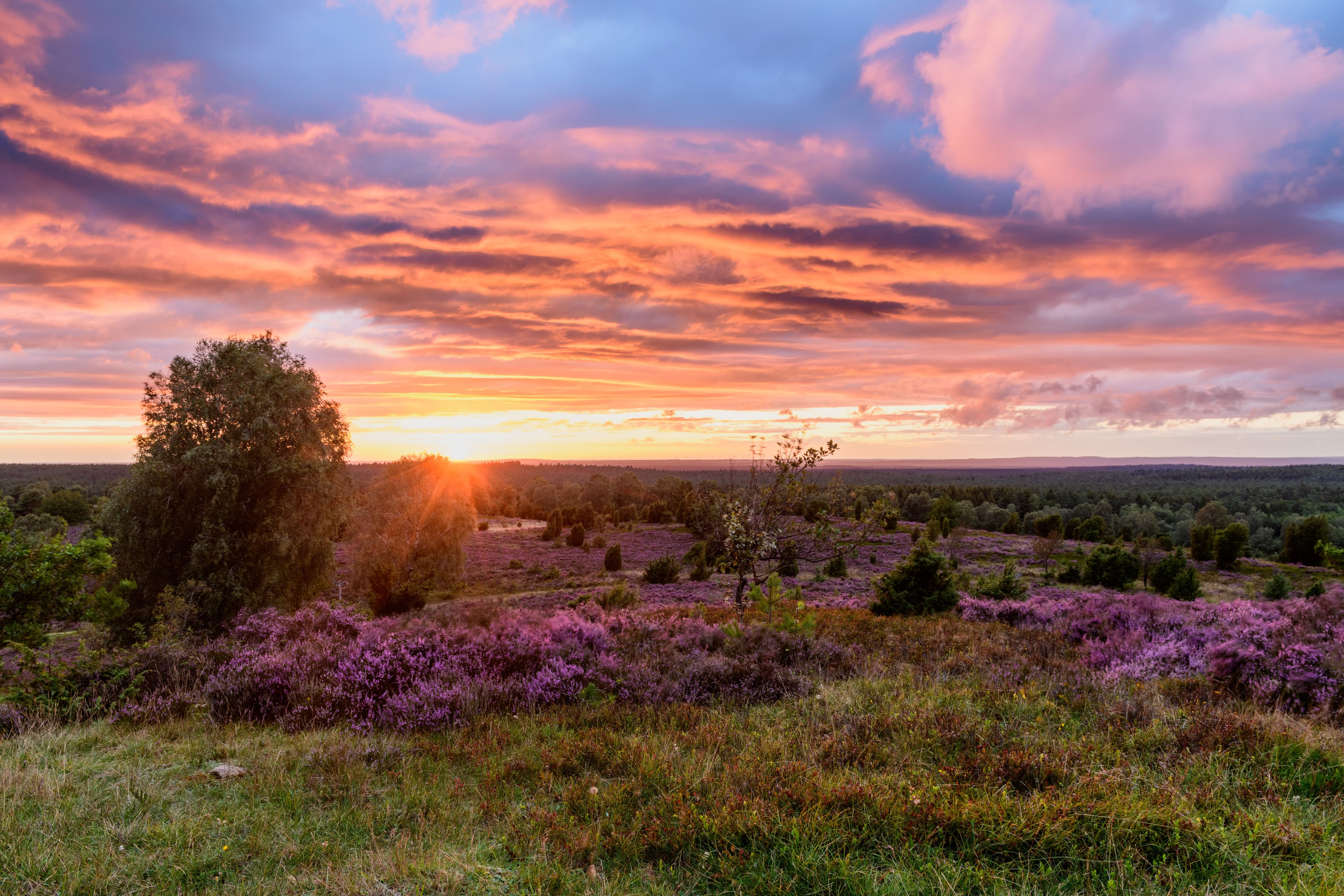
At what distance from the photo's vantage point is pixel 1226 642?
8758mm

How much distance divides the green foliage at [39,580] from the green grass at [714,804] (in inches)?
211

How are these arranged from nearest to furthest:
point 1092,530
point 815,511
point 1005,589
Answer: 1. point 815,511
2. point 1005,589
3. point 1092,530

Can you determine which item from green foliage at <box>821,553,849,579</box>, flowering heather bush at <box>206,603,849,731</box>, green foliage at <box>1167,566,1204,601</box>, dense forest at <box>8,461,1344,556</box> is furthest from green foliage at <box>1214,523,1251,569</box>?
flowering heather bush at <box>206,603,849,731</box>

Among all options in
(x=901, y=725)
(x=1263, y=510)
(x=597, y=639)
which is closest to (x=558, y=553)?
(x=597, y=639)

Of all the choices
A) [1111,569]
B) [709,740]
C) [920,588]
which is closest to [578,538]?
[1111,569]

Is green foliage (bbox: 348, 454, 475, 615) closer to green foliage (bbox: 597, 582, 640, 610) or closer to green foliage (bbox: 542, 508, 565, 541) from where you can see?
green foliage (bbox: 597, 582, 640, 610)

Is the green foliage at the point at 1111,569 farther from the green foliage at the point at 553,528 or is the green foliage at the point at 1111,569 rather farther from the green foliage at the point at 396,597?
the green foliage at the point at 553,528

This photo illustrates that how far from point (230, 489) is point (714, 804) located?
27.1 m

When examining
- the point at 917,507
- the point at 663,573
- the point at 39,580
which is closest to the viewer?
the point at 39,580

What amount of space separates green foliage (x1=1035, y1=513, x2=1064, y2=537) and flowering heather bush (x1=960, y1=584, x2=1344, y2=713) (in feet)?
160

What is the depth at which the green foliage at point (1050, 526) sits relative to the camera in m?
57.6

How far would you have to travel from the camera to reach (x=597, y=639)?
10.1 metres

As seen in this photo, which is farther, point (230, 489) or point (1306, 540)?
point (1306, 540)

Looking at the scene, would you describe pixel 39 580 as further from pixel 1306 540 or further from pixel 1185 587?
pixel 1306 540
